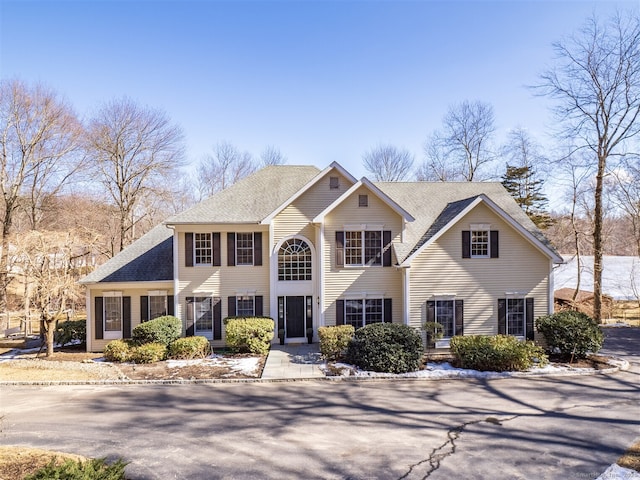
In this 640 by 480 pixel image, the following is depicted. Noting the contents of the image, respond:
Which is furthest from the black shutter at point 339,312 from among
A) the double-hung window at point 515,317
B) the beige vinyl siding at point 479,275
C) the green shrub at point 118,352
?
the green shrub at point 118,352

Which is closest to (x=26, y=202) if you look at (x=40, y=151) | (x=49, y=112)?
(x=40, y=151)

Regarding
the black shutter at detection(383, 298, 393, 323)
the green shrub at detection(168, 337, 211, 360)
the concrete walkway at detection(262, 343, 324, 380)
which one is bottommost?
the concrete walkway at detection(262, 343, 324, 380)

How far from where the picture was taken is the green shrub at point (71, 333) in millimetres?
18391

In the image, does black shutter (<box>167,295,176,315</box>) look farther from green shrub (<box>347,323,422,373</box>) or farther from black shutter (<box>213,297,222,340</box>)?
green shrub (<box>347,323,422,373</box>)

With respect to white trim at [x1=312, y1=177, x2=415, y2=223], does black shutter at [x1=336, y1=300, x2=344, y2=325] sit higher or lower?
lower

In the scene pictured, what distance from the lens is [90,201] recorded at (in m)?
32.1

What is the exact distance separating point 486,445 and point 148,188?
101 ft

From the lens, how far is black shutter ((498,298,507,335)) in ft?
53.5

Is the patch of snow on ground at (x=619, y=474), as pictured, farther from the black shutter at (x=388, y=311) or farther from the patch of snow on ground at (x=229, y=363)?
the patch of snow on ground at (x=229, y=363)

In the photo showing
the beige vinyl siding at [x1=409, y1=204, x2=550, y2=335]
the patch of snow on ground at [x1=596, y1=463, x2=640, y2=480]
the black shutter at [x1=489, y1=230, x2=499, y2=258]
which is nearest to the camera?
the patch of snow on ground at [x1=596, y1=463, x2=640, y2=480]

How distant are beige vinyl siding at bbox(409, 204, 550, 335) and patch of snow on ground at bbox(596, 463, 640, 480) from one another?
9018 millimetres

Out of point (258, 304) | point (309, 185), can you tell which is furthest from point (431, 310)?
point (258, 304)

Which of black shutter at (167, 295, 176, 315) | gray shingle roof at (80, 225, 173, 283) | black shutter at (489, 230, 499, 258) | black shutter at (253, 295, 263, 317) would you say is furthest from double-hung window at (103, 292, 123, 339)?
black shutter at (489, 230, 499, 258)

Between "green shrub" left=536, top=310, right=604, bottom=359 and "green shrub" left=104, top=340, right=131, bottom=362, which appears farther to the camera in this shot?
"green shrub" left=104, top=340, right=131, bottom=362
